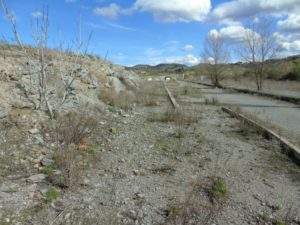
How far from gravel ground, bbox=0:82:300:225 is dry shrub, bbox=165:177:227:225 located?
0.02 metres

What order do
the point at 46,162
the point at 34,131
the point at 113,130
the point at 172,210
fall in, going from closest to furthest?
the point at 172,210 → the point at 46,162 → the point at 34,131 → the point at 113,130

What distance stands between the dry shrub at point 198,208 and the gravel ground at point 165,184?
0.02 meters

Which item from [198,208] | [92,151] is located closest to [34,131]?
[92,151]

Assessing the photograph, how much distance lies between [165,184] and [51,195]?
1742 mm

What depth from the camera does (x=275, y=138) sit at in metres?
9.15

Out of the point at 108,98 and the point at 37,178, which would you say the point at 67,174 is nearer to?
the point at 37,178

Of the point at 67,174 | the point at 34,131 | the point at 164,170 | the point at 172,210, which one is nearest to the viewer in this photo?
the point at 172,210

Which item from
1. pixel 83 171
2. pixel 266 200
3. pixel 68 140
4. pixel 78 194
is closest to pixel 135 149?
pixel 68 140

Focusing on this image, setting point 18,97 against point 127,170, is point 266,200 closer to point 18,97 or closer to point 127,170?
point 127,170

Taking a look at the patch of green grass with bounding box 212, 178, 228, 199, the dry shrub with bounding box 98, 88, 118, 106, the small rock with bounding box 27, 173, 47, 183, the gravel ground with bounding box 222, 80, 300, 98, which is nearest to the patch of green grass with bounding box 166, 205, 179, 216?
the patch of green grass with bounding box 212, 178, 228, 199

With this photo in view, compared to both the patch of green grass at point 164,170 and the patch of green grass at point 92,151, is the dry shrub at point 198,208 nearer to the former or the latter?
the patch of green grass at point 164,170

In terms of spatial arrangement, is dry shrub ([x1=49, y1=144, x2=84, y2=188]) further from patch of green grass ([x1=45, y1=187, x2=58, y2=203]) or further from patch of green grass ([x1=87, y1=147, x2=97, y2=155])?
patch of green grass ([x1=87, y1=147, x2=97, y2=155])

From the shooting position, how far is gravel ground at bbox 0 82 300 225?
15.1 feet

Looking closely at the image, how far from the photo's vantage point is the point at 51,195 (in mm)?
5031
